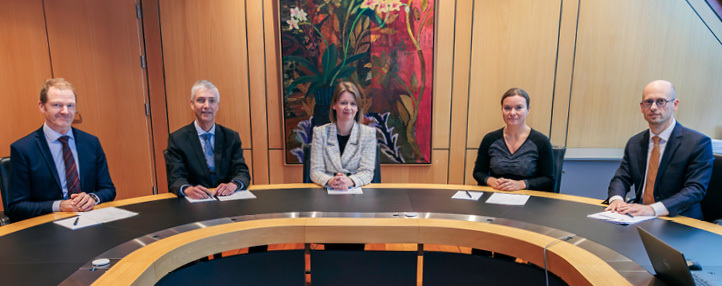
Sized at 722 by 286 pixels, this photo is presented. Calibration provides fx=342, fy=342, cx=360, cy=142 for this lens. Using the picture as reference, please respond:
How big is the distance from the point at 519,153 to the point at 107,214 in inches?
92.2

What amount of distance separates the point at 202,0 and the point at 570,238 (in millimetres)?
3522

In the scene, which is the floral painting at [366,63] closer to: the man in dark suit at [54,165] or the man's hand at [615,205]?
the man in dark suit at [54,165]

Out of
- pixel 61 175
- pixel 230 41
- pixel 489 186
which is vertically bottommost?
pixel 489 186

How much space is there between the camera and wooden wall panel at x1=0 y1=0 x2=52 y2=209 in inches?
119

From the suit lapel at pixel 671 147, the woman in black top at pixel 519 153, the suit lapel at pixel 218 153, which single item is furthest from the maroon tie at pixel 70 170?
the suit lapel at pixel 671 147

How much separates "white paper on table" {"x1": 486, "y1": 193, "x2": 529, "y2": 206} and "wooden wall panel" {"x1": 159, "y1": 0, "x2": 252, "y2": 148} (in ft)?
8.17

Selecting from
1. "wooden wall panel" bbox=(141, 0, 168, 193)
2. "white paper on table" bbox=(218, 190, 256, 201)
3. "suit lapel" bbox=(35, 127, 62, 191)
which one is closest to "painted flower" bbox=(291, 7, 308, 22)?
"wooden wall panel" bbox=(141, 0, 168, 193)

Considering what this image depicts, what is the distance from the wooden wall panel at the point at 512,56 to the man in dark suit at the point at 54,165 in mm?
3061

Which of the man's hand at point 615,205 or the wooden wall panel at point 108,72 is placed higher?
the wooden wall panel at point 108,72

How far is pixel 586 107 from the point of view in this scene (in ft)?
11.1

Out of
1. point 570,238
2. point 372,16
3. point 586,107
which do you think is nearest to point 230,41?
point 372,16

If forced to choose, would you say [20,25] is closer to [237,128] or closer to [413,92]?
[237,128]

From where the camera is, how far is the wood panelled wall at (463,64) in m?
3.22

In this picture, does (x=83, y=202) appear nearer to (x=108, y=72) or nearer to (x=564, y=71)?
(x=108, y=72)
